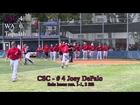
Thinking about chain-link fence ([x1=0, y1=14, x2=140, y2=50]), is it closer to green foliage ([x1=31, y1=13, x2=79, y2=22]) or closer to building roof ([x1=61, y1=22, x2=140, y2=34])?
building roof ([x1=61, y1=22, x2=140, y2=34])

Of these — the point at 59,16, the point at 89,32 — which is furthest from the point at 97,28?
the point at 59,16

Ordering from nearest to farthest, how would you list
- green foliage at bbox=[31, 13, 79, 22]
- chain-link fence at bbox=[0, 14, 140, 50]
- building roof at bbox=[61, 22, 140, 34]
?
chain-link fence at bbox=[0, 14, 140, 50] < building roof at bbox=[61, 22, 140, 34] < green foliage at bbox=[31, 13, 79, 22]

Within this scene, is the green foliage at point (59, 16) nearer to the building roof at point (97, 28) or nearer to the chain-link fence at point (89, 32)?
the chain-link fence at point (89, 32)

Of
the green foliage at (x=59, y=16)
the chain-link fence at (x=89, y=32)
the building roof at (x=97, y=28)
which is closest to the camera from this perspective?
the chain-link fence at (x=89, y=32)

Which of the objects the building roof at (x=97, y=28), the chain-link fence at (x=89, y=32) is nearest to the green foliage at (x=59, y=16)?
the chain-link fence at (x=89, y=32)

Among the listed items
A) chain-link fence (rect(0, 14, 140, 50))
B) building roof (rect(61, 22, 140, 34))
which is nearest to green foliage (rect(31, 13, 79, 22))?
chain-link fence (rect(0, 14, 140, 50))

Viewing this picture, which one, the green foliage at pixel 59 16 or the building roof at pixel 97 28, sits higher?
the green foliage at pixel 59 16

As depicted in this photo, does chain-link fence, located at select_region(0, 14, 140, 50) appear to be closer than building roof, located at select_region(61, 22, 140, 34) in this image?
Yes

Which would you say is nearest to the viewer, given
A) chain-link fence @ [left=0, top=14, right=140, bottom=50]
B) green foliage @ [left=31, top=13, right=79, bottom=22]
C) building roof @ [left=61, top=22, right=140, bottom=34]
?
chain-link fence @ [left=0, top=14, right=140, bottom=50]

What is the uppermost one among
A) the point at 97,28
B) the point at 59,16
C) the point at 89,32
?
the point at 59,16

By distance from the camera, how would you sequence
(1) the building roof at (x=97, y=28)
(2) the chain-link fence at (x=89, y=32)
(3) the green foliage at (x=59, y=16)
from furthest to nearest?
(3) the green foliage at (x=59, y=16)
(1) the building roof at (x=97, y=28)
(2) the chain-link fence at (x=89, y=32)

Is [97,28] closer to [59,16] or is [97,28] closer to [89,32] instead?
[89,32]

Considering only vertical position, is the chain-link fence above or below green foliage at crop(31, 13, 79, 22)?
below
